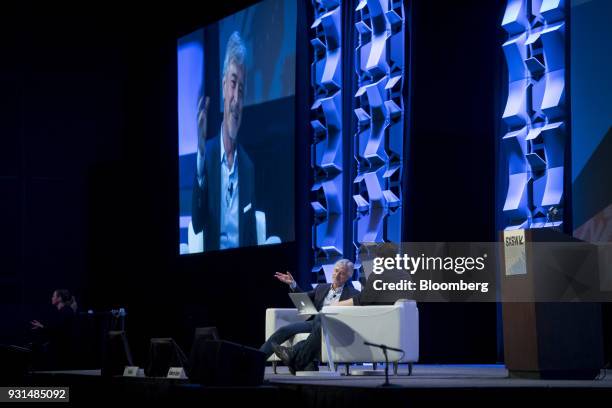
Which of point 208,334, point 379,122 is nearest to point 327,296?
point 208,334

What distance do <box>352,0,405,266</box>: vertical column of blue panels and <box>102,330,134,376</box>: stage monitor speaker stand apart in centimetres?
295

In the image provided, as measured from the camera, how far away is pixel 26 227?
13844 mm

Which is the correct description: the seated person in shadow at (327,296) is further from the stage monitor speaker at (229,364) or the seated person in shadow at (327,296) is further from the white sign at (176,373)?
the stage monitor speaker at (229,364)

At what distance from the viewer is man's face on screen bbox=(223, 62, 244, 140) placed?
1185 cm

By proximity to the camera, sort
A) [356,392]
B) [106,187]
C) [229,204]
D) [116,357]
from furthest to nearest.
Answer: [106,187]
[229,204]
[116,357]
[356,392]

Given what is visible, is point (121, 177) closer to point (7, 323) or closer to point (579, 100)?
point (7, 323)

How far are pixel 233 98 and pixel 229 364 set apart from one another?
6778 millimetres

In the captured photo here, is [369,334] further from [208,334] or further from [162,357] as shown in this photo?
[162,357]

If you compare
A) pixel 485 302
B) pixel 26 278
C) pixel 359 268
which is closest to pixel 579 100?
pixel 485 302

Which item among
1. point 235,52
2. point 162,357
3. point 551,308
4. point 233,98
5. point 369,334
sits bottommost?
point 162,357

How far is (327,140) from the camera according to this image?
10430 mm

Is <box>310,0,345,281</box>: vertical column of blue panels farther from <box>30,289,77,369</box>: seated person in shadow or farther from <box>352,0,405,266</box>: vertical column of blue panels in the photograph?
<box>30,289,77,369</box>: seated person in shadow

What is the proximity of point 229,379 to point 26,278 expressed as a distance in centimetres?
885

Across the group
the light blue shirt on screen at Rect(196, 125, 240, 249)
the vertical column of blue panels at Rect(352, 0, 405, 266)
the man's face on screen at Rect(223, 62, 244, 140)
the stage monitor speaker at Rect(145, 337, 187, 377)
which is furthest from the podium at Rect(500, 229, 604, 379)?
the man's face on screen at Rect(223, 62, 244, 140)
